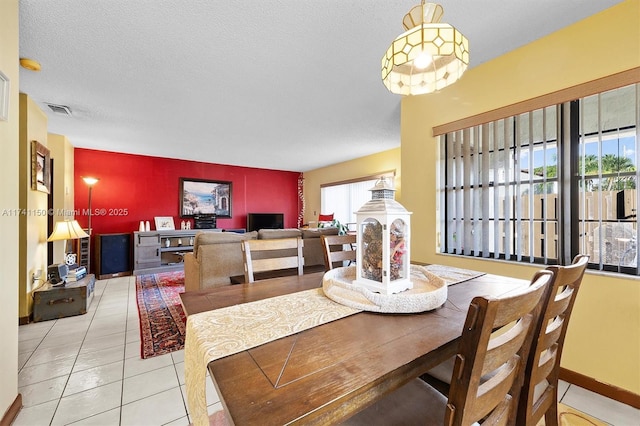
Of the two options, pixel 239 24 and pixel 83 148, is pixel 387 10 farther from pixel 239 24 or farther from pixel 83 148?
pixel 83 148

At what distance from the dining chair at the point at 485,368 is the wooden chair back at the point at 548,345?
0.30ft

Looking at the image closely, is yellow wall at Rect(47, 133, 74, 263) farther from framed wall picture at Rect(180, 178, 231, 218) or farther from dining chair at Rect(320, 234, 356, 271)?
dining chair at Rect(320, 234, 356, 271)

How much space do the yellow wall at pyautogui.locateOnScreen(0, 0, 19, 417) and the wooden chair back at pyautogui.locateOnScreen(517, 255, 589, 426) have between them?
2.43 meters

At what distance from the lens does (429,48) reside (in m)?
1.11

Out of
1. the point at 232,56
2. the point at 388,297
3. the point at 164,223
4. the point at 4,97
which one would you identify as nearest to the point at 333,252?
the point at 388,297

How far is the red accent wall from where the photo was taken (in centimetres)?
493

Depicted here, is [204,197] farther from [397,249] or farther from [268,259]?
[397,249]

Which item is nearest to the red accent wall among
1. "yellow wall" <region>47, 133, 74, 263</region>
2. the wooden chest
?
"yellow wall" <region>47, 133, 74, 263</region>

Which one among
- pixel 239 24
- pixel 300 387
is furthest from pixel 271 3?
pixel 300 387

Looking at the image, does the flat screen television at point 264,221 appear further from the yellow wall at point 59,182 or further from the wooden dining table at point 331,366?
the wooden dining table at point 331,366

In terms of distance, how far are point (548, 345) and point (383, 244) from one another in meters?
0.66

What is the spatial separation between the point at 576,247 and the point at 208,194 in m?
6.18

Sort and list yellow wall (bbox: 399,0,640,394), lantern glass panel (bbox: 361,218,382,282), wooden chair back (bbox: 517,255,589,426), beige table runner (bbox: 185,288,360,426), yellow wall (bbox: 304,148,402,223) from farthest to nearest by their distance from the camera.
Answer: yellow wall (bbox: 304,148,402,223) < yellow wall (bbox: 399,0,640,394) < lantern glass panel (bbox: 361,218,382,282) < wooden chair back (bbox: 517,255,589,426) < beige table runner (bbox: 185,288,360,426)

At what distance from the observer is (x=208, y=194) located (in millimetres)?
6152
